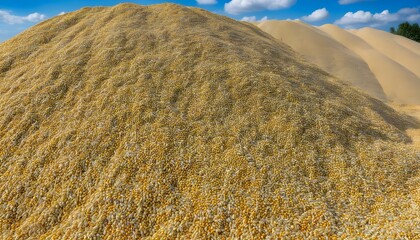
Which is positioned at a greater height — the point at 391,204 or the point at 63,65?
the point at 63,65

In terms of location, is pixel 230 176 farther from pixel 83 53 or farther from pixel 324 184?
pixel 83 53

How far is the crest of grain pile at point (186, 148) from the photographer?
12.6 m

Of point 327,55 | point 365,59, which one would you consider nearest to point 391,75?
point 365,59

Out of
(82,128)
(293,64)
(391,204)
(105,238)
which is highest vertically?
(293,64)

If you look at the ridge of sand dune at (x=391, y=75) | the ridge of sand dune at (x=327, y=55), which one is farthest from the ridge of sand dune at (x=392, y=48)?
the ridge of sand dune at (x=327, y=55)

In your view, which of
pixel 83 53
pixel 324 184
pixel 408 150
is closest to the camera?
pixel 324 184

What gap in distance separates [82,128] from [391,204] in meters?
18.0

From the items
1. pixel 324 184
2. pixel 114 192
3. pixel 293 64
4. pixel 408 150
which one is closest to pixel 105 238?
pixel 114 192

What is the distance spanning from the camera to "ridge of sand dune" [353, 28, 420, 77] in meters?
56.1

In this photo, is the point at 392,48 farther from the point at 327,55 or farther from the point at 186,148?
the point at 186,148

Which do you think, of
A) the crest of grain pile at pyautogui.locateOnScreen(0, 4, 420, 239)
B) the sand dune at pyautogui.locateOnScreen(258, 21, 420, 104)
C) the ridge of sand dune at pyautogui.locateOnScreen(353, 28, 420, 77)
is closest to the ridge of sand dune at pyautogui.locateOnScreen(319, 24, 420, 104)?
the sand dune at pyautogui.locateOnScreen(258, 21, 420, 104)

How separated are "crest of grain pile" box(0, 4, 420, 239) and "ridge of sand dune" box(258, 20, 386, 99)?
14231 millimetres

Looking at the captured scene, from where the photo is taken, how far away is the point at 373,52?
58688 millimetres

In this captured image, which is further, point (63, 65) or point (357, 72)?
point (357, 72)
